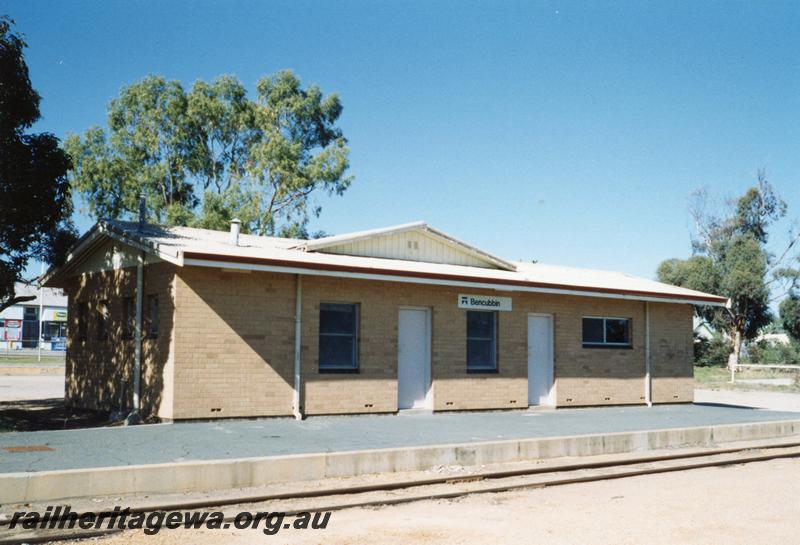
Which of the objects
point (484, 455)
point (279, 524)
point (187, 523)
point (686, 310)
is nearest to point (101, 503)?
point (187, 523)

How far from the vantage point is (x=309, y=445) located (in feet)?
37.1

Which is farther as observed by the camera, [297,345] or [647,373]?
[647,373]

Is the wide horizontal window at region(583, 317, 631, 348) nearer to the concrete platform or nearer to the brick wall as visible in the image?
the concrete platform

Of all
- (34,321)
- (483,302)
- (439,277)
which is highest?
(439,277)

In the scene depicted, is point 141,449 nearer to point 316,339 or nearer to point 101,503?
point 101,503

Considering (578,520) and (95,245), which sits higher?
(95,245)

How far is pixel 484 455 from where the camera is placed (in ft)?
38.1

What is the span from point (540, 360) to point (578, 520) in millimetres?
10675

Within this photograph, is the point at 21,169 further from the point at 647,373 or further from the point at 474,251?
the point at 647,373

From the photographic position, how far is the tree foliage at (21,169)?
1503 cm

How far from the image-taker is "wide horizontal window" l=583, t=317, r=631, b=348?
65.6ft

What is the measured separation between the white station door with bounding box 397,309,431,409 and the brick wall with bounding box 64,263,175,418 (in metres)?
4.92

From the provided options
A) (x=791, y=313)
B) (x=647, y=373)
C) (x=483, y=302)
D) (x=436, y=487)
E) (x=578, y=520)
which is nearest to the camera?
(x=578, y=520)

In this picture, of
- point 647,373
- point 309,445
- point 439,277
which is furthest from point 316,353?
point 647,373
